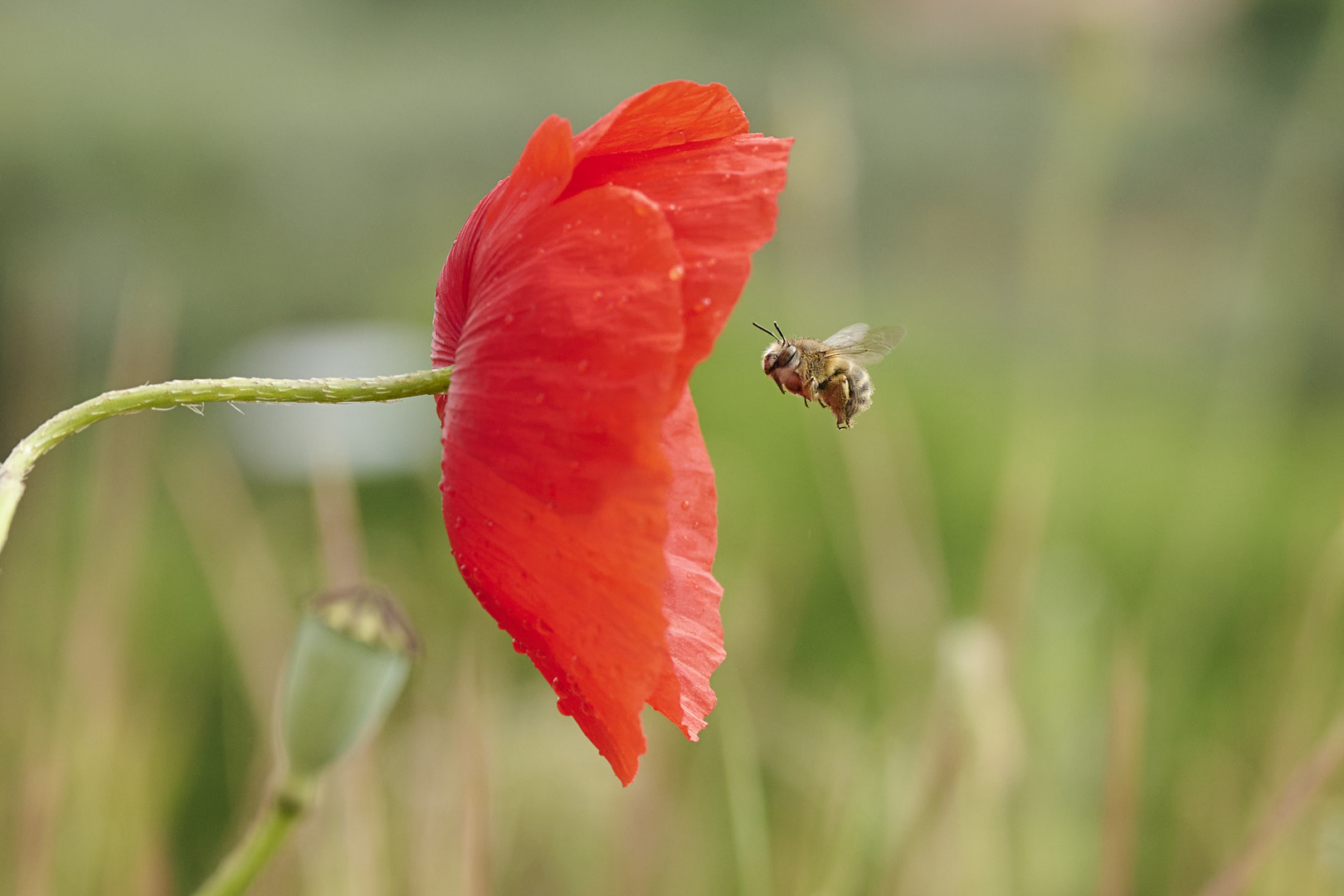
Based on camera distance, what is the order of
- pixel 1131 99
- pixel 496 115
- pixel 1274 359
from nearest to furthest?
pixel 1131 99 < pixel 1274 359 < pixel 496 115

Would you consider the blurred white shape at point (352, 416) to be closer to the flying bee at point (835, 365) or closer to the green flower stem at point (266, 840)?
the flying bee at point (835, 365)

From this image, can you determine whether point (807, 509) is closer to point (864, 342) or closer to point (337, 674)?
point (864, 342)

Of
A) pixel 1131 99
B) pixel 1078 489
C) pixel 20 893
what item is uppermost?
pixel 1131 99

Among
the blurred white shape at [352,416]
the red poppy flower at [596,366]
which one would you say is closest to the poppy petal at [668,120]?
the red poppy flower at [596,366]

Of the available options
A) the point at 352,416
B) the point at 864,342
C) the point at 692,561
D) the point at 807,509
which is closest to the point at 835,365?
the point at 864,342

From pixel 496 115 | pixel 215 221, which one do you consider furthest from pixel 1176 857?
pixel 496 115

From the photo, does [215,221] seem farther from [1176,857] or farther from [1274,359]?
[1176,857]

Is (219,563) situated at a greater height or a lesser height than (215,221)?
greater

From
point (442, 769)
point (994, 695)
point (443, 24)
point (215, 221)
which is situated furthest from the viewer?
point (443, 24)
